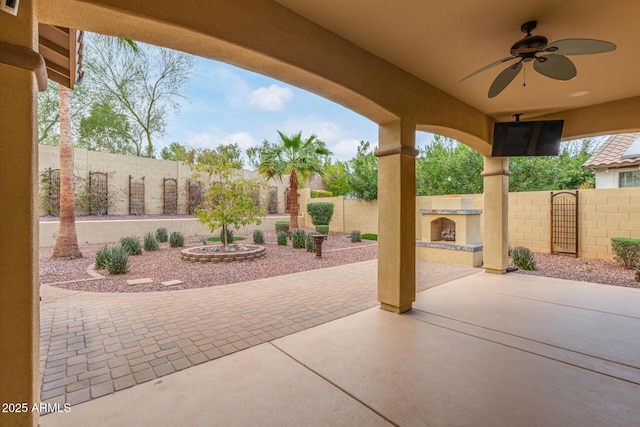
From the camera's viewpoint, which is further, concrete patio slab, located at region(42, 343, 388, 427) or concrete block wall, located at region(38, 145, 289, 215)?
concrete block wall, located at region(38, 145, 289, 215)

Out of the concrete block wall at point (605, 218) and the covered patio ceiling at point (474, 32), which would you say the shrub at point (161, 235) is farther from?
the concrete block wall at point (605, 218)

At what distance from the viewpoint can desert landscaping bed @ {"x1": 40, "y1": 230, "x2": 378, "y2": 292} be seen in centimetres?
537

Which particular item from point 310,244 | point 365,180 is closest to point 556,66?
point 310,244

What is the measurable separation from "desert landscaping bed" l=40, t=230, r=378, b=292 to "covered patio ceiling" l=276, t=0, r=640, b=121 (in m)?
4.60

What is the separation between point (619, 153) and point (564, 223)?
170 inches

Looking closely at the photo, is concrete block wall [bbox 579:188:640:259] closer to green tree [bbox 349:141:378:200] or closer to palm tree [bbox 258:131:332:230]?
green tree [bbox 349:141:378:200]

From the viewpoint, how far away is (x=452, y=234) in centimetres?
818

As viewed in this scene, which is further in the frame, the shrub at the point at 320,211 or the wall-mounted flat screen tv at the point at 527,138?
the shrub at the point at 320,211

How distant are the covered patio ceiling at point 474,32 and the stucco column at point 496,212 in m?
2.07

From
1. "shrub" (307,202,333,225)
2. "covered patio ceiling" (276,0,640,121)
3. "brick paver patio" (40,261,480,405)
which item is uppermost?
"covered patio ceiling" (276,0,640,121)

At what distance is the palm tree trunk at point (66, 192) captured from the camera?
7.28 metres

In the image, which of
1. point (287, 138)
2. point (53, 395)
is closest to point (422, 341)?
point (53, 395)
